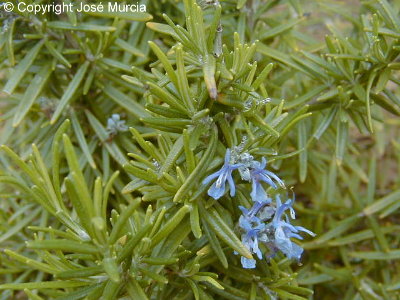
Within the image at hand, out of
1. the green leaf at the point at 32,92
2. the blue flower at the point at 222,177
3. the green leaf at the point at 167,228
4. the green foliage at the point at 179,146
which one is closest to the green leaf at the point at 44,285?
the green foliage at the point at 179,146

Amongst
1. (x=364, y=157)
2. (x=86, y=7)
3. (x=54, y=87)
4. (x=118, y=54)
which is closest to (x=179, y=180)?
(x=86, y=7)

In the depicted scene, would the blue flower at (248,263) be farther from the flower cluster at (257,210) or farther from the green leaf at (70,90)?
the green leaf at (70,90)

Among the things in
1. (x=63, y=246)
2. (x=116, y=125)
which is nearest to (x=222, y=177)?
(x=63, y=246)

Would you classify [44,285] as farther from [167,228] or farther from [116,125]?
[116,125]

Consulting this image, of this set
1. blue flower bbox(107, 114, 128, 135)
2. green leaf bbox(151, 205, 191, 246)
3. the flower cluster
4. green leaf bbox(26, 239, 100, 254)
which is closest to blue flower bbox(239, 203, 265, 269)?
the flower cluster

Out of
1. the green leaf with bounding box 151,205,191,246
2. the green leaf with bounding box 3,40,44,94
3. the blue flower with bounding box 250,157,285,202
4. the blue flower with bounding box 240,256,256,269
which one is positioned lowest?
the blue flower with bounding box 240,256,256,269

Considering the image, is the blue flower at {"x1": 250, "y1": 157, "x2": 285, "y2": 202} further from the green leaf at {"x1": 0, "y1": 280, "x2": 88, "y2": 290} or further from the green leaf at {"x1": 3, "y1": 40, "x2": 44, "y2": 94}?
the green leaf at {"x1": 3, "y1": 40, "x2": 44, "y2": 94}
